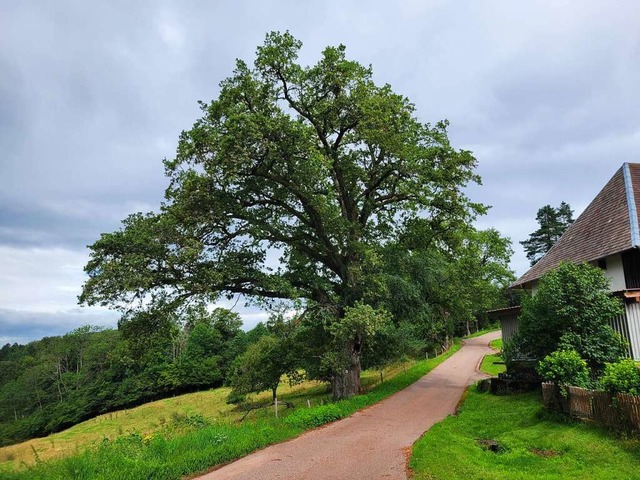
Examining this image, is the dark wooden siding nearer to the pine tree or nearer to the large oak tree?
the large oak tree

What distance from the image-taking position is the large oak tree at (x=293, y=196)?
14.8 metres

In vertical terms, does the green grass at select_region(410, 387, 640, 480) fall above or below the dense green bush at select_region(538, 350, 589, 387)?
below

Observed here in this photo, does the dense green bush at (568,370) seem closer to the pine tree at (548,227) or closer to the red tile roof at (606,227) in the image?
the red tile roof at (606,227)

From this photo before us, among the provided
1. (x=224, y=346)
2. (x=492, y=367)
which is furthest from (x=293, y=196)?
(x=224, y=346)

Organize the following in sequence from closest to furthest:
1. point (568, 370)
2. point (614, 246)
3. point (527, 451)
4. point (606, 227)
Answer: point (527, 451) → point (568, 370) → point (614, 246) → point (606, 227)

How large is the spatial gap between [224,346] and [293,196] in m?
56.8

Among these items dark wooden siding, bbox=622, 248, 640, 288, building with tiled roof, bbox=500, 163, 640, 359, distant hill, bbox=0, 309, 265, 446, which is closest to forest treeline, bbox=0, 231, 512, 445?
distant hill, bbox=0, 309, 265, 446

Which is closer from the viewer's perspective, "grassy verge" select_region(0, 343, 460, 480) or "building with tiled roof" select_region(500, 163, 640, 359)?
"grassy verge" select_region(0, 343, 460, 480)

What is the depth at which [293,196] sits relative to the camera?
728 inches

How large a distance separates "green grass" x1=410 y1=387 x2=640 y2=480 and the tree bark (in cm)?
681

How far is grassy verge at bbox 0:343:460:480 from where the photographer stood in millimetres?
8445

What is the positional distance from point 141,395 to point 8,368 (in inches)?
1980

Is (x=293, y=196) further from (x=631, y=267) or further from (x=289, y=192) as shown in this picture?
(x=631, y=267)

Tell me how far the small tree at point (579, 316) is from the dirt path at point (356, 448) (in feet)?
15.3
